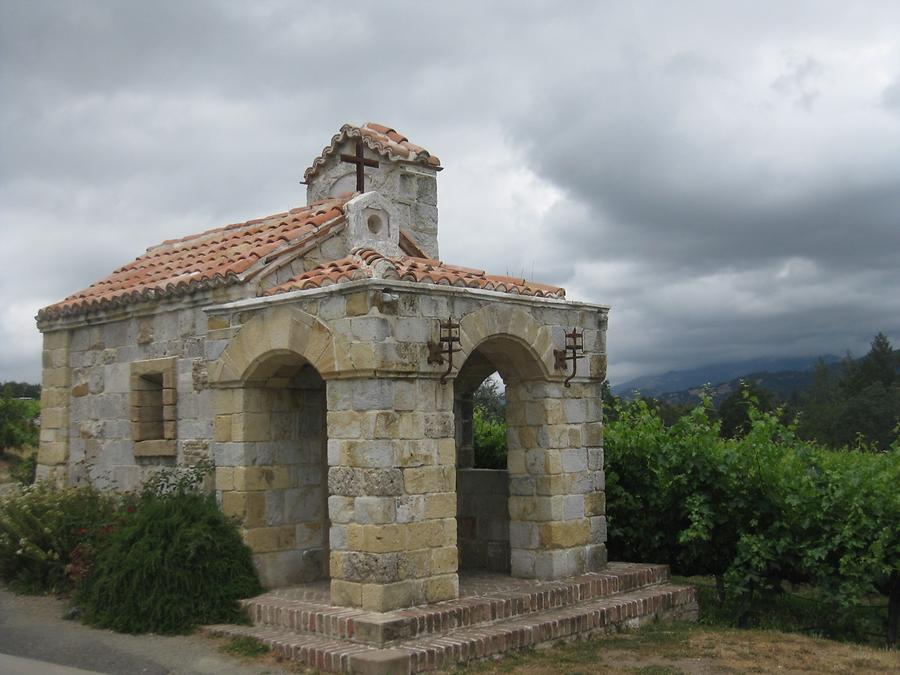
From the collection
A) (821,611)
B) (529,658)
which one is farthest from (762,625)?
(529,658)

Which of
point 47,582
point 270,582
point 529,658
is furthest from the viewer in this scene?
point 47,582

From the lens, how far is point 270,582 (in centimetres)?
900

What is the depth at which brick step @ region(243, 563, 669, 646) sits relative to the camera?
7406 mm

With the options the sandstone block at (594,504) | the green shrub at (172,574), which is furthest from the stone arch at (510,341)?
the green shrub at (172,574)

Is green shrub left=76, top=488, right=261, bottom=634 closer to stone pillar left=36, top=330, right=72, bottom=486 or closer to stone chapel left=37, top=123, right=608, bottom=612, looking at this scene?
stone chapel left=37, top=123, right=608, bottom=612

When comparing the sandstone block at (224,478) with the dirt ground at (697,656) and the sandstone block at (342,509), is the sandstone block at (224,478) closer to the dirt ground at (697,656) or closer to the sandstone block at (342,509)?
the sandstone block at (342,509)

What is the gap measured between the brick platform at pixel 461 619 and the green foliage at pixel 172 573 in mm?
287

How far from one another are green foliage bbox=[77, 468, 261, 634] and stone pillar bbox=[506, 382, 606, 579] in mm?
2730

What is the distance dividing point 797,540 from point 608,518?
91.4 inches

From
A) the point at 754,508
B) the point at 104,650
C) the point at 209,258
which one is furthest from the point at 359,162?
the point at 754,508

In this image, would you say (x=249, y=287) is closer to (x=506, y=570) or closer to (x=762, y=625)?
(x=506, y=570)

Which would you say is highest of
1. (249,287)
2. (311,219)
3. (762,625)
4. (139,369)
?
(311,219)

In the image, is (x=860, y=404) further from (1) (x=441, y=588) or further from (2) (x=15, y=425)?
(1) (x=441, y=588)

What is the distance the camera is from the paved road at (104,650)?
294 inches
